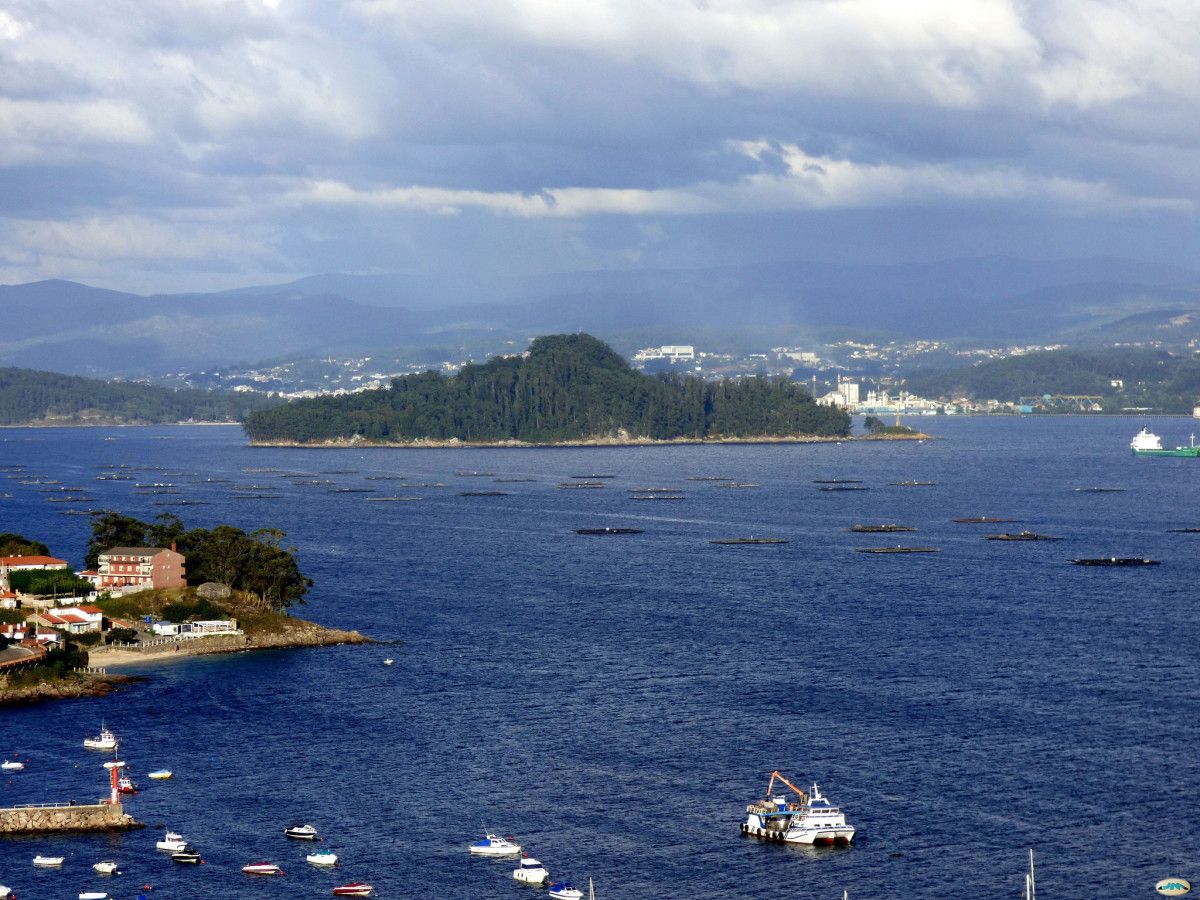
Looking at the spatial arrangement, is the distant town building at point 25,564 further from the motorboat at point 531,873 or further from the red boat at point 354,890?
the motorboat at point 531,873

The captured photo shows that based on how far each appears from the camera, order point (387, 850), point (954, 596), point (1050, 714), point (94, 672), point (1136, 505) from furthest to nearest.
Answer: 1. point (1136, 505)
2. point (954, 596)
3. point (94, 672)
4. point (1050, 714)
5. point (387, 850)

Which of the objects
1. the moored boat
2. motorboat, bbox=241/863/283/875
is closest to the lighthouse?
the moored boat

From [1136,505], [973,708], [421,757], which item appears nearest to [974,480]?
[1136,505]

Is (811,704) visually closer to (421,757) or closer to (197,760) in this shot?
(421,757)

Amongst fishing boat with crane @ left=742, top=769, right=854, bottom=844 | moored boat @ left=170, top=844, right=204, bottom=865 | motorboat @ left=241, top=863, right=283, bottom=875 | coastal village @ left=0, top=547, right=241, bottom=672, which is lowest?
motorboat @ left=241, top=863, right=283, bottom=875

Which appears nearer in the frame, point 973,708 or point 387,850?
point 387,850

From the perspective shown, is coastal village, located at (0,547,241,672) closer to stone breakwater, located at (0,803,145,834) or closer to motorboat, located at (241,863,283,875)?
stone breakwater, located at (0,803,145,834)

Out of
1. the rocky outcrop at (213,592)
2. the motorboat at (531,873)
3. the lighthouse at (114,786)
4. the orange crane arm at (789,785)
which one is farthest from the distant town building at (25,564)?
the motorboat at (531,873)
